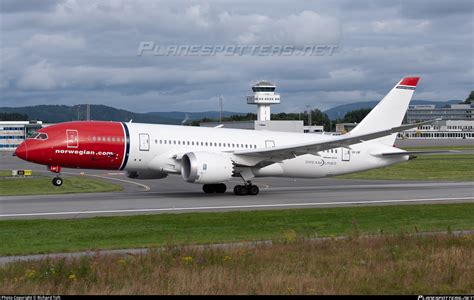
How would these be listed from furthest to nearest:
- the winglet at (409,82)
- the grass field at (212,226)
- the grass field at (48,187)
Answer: the winglet at (409,82), the grass field at (48,187), the grass field at (212,226)

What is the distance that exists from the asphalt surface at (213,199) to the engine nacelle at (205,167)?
998 millimetres

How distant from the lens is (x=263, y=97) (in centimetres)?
14938

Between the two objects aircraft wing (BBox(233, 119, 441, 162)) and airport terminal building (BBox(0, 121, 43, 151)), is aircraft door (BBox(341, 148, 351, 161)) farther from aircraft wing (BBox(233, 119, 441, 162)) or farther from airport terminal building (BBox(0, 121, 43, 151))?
airport terminal building (BBox(0, 121, 43, 151))

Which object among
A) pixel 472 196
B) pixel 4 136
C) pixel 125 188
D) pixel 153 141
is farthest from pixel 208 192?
pixel 4 136

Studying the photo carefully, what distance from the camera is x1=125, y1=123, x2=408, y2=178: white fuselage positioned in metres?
33.7

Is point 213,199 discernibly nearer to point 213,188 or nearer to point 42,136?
point 213,188

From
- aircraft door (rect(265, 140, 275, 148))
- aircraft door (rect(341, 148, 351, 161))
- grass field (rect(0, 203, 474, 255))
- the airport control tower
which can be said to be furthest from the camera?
the airport control tower

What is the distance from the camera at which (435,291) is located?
13.0 meters

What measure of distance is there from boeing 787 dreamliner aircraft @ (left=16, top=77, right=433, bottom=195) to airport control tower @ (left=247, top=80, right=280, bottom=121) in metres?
111

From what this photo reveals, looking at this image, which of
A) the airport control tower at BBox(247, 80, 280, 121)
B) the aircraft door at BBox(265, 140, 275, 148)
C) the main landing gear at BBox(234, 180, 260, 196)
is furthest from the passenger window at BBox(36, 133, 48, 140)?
the airport control tower at BBox(247, 80, 280, 121)

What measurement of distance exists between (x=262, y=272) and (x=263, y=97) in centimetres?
13598

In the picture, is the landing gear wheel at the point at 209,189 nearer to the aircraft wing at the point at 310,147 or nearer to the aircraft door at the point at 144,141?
the aircraft wing at the point at 310,147

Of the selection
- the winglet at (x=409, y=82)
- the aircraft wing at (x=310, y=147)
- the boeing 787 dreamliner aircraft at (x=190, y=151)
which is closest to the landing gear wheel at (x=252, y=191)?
the boeing 787 dreamliner aircraft at (x=190, y=151)

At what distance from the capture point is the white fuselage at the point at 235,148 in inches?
1325
